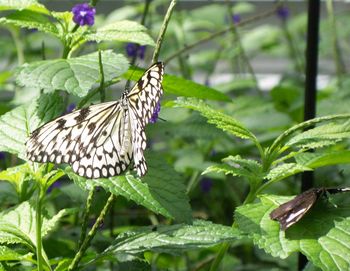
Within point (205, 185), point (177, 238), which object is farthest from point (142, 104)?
point (205, 185)

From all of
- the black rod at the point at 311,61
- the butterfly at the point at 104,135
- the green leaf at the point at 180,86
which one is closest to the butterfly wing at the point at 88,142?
the butterfly at the point at 104,135

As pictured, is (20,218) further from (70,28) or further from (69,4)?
(69,4)

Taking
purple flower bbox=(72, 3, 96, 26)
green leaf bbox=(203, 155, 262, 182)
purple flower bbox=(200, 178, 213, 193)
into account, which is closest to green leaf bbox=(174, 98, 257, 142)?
green leaf bbox=(203, 155, 262, 182)

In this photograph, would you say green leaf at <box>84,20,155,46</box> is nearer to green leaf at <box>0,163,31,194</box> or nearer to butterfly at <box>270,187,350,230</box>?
green leaf at <box>0,163,31,194</box>

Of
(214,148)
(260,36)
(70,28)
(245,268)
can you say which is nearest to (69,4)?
(260,36)

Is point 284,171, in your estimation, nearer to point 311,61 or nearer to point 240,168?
point 240,168

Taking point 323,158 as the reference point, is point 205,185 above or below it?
below

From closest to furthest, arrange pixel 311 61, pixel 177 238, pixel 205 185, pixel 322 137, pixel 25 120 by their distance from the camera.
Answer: pixel 177 238 < pixel 322 137 < pixel 25 120 < pixel 311 61 < pixel 205 185
